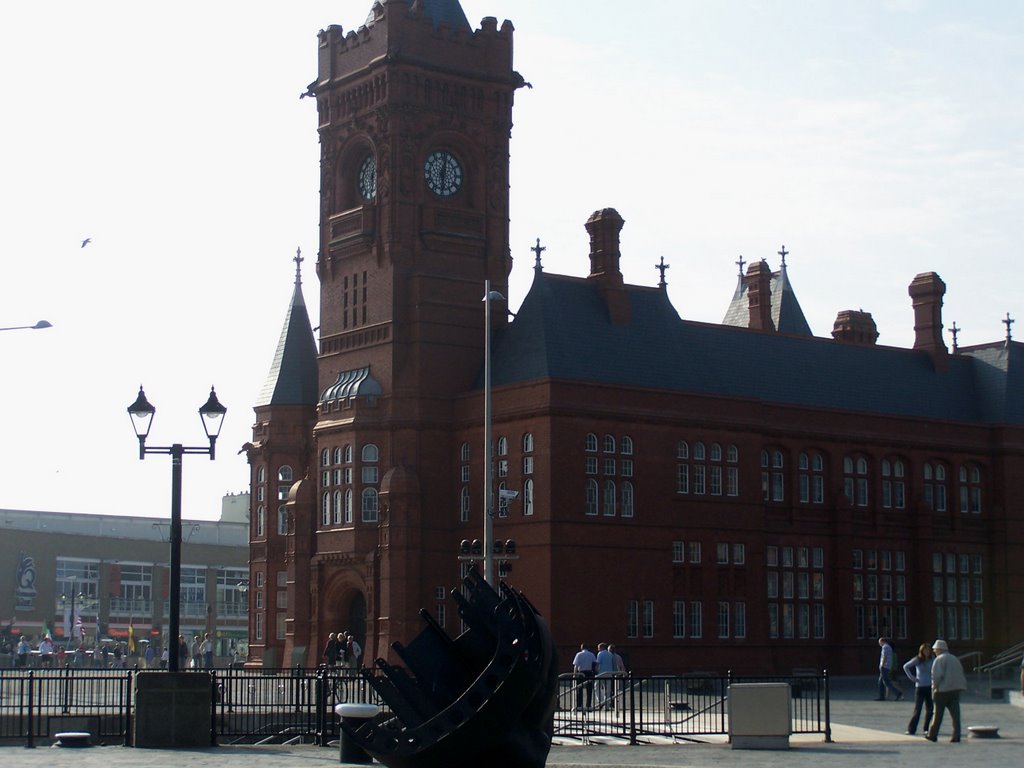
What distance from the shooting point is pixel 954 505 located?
7288 centimetres

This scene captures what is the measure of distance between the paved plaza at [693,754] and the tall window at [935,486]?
3708 centimetres

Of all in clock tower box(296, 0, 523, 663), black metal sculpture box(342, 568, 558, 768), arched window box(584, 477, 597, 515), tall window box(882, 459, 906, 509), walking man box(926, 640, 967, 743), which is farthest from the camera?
tall window box(882, 459, 906, 509)

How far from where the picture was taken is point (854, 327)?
8612cm

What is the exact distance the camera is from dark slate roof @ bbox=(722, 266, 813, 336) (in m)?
88.2

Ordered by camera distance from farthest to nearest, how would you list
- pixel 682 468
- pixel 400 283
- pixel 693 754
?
pixel 400 283
pixel 682 468
pixel 693 754

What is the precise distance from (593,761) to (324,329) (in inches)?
1684

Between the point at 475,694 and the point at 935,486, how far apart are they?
55.3 m

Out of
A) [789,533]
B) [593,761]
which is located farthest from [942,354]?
[593,761]

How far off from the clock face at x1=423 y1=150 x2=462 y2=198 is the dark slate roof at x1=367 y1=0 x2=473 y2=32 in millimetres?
5066

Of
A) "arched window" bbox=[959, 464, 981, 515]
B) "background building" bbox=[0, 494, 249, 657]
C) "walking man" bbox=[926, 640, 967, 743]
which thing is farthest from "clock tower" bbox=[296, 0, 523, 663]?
"background building" bbox=[0, 494, 249, 657]

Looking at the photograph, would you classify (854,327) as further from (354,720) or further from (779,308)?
(354,720)

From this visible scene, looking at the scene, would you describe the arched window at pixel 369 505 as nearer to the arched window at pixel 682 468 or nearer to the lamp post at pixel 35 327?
the arched window at pixel 682 468

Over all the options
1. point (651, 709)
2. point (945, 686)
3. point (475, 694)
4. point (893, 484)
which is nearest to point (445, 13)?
point (893, 484)

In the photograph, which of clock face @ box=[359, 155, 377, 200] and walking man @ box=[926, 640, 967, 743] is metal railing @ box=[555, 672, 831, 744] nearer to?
walking man @ box=[926, 640, 967, 743]
